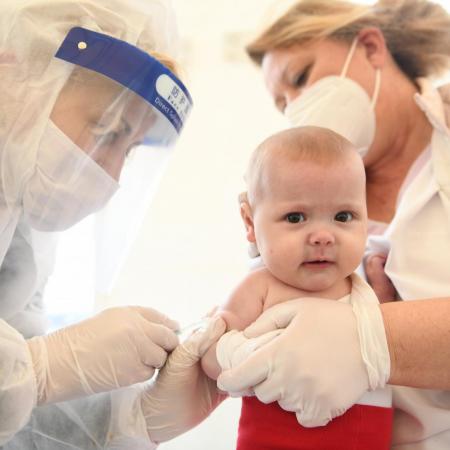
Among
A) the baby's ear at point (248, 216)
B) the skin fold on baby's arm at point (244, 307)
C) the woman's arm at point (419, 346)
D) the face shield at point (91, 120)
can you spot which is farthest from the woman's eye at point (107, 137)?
the woman's arm at point (419, 346)

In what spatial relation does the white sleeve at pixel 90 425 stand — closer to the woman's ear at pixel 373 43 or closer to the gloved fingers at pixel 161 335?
the gloved fingers at pixel 161 335

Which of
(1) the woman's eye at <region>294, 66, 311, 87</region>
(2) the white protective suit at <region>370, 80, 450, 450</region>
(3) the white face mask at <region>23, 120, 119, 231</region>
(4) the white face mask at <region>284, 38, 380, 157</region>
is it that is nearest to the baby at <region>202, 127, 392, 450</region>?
(2) the white protective suit at <region>370, 80, 450, 450</region>

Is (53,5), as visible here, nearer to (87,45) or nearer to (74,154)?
(87,45)

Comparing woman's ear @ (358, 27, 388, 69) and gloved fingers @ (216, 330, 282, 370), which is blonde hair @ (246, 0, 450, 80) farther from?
gloved fingers @ (216, 330, 282, 370)

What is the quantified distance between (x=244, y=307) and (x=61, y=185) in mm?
435

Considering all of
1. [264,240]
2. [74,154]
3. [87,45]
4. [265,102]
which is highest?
[265,102]

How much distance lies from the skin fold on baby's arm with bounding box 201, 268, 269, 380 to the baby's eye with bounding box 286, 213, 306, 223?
0.42 ft

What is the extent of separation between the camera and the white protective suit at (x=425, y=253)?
1107 mm

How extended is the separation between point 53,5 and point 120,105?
227 millimetres

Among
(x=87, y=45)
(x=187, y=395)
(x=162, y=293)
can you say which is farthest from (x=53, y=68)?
(x=162, y=293)

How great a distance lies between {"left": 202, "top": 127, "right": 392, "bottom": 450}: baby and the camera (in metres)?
0.99

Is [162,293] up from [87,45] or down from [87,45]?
down

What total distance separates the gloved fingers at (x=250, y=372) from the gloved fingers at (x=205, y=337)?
0.09 m

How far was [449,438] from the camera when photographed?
109cm
